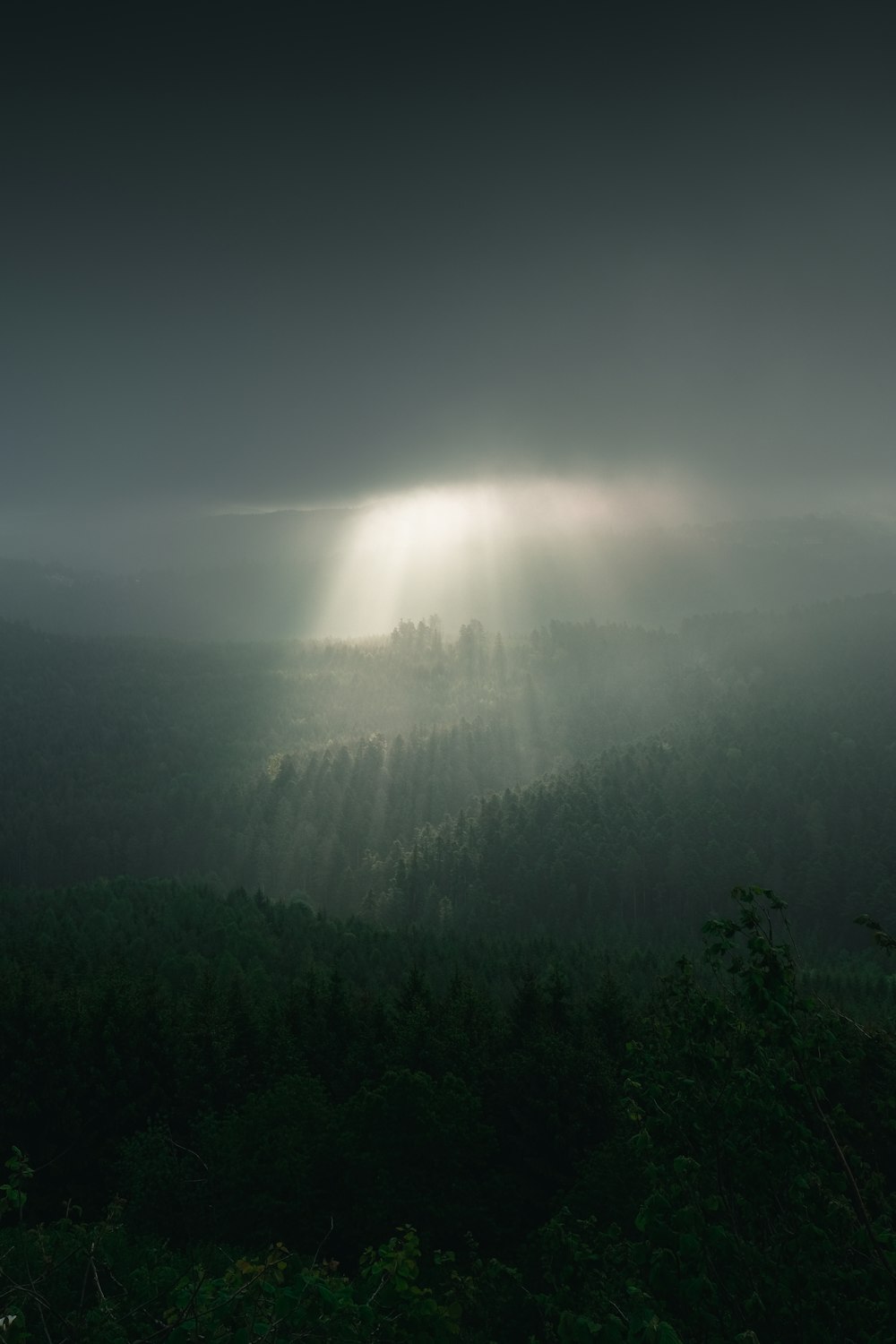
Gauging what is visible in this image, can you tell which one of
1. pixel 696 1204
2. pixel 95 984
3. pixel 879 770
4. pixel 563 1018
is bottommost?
pixel 696 1204

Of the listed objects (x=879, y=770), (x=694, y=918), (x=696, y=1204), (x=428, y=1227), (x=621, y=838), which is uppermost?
(x=879, y=770)

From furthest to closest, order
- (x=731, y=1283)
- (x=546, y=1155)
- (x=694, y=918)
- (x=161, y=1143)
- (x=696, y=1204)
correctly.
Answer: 1. (x=694, y=918)
2. (x=161, y=1143)
3. (x=546, y=1155)
4. (x=731, y=1283)
5. (x=696, y=1204)

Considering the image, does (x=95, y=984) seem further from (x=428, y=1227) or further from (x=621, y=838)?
(x=621, y=838)

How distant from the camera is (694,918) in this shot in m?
141

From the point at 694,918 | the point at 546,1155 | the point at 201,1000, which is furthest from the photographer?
the point at 694,918

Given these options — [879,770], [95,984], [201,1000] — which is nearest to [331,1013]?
[201,1000]

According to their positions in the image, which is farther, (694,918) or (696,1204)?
(694,918)

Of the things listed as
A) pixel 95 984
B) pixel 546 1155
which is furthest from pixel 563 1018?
pixel 95 984

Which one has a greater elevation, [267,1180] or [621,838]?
[621,838]

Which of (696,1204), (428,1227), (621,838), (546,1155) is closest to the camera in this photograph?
(696,1204)

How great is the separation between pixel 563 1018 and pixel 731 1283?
48.3 metres

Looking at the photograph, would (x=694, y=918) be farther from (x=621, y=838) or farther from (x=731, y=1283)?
(x=731, y=1283)

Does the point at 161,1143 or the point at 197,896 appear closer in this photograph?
the point at 161,1143

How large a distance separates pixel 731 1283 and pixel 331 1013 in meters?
52.7
